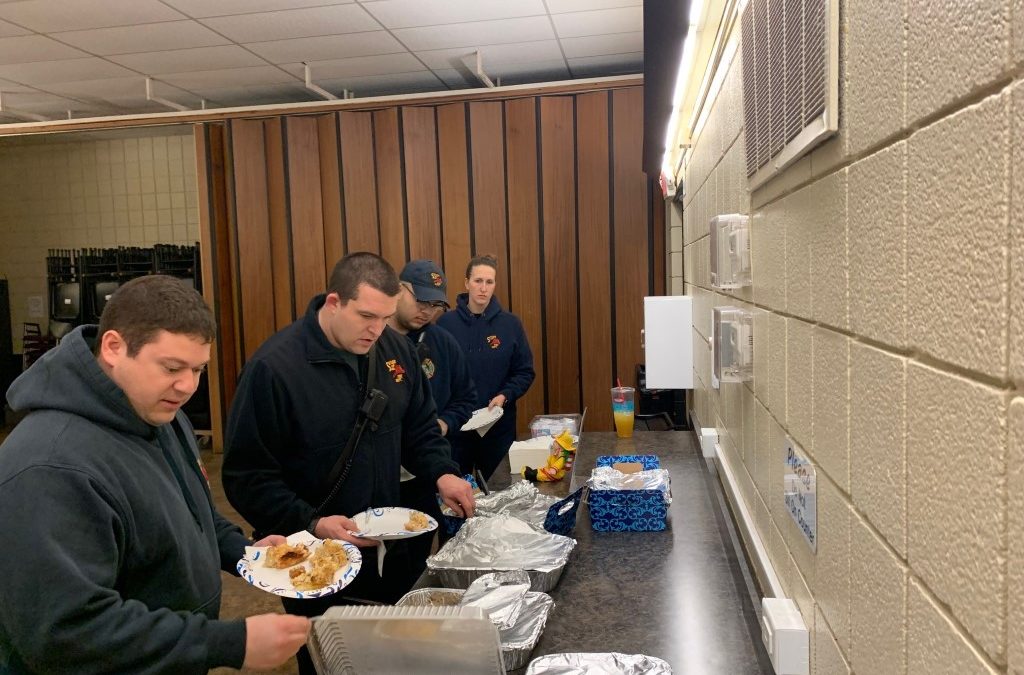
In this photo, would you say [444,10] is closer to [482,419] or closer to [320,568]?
[482,419]

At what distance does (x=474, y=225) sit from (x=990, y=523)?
18.9 feet

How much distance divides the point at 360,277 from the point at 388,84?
14.5ft

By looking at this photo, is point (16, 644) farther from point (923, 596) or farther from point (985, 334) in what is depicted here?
point (985, 334)

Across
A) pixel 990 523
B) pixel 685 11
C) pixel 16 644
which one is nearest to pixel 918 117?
pixel 990 523

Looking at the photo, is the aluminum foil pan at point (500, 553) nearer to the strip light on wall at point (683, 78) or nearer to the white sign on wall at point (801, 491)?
the white sign on wall at point (801, 491)

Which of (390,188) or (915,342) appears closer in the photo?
(915,342)

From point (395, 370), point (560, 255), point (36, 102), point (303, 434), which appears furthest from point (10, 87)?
point (303, 434)

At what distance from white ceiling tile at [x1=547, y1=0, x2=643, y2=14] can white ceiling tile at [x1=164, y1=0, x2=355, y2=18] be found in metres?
1.22

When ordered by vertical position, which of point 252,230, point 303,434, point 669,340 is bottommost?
point 303,434

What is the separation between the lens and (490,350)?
444 cm

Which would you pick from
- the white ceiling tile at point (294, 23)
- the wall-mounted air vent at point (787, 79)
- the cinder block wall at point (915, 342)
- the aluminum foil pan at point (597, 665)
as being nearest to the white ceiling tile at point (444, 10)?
the white ceiling tile at point (294, 23)

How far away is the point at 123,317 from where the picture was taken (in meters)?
1.52

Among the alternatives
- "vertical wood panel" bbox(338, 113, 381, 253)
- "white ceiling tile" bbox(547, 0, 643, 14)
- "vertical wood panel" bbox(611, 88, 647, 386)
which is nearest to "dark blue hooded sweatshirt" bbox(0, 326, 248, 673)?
"white ceiling tile" bbox(547, 0, 643, 14)

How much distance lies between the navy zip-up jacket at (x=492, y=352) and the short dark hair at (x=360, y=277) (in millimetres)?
1926
